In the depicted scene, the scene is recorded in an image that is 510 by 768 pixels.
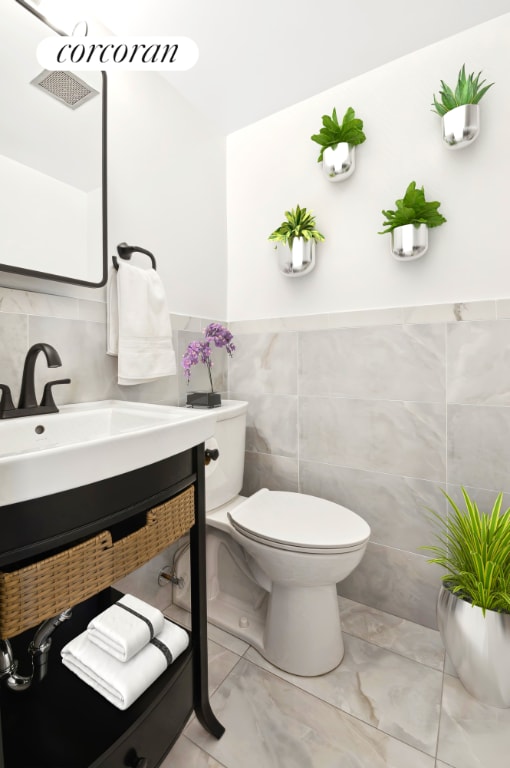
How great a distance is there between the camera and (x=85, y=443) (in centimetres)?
55

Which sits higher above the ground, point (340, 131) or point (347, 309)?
point (340, 131)

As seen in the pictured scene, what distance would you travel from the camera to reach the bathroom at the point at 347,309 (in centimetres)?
120

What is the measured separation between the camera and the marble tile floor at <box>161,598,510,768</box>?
899 millimetres

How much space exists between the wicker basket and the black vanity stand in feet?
0.07

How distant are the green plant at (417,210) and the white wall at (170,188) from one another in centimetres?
89

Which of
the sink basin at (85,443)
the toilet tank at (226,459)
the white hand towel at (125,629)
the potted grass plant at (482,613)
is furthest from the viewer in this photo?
the toilet tank at (226,459)

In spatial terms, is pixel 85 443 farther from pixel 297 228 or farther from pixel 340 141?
pixel 340 141

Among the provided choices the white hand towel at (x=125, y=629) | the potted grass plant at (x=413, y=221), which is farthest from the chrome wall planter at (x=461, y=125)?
the white hand towel at (x=125, y=629)

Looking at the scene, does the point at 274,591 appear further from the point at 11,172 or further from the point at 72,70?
the point at 72,70

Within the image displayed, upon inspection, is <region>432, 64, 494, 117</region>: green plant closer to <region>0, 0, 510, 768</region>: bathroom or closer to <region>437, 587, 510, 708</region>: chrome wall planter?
<region>0, 0, 510, 768</region>: bathroom

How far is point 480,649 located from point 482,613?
0.35 ft

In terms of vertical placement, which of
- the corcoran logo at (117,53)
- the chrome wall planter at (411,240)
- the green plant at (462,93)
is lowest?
the chrome wall planter at (411,240)

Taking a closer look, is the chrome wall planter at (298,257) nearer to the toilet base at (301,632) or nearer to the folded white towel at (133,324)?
the folded white towel at (133,324)

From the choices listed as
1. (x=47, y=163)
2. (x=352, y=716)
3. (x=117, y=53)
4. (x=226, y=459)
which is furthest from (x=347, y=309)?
(x=352, y=716)
